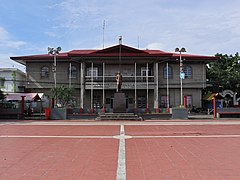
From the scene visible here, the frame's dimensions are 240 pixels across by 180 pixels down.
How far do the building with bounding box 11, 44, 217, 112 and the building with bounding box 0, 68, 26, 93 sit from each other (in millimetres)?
2826

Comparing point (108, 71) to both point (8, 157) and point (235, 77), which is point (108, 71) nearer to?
point (235, 77)

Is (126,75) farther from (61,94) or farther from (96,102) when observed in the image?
(61,94)

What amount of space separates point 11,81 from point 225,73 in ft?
96.5

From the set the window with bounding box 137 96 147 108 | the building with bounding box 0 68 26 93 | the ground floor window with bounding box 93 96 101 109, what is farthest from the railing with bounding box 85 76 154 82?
the building with bounding box 0 68 26 93

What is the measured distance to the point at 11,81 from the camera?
3416cm

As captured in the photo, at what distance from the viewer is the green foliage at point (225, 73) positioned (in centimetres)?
3366

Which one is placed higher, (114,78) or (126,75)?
(126,75)

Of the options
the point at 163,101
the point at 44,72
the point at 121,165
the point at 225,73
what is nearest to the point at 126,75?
the point at 163,101

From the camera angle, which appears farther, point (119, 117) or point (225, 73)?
point (225, 73)

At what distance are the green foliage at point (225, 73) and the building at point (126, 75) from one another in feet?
12.5

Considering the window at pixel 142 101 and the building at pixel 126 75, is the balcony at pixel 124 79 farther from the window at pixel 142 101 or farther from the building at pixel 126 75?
the window at pixel 142 101

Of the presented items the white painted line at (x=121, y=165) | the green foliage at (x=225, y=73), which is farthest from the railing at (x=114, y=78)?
the white painted line at (x=121, y=165)

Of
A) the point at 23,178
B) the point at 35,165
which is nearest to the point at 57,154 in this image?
the point at 35,165

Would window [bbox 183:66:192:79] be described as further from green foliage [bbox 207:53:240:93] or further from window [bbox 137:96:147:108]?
window [bbox 137:96:147:108]
